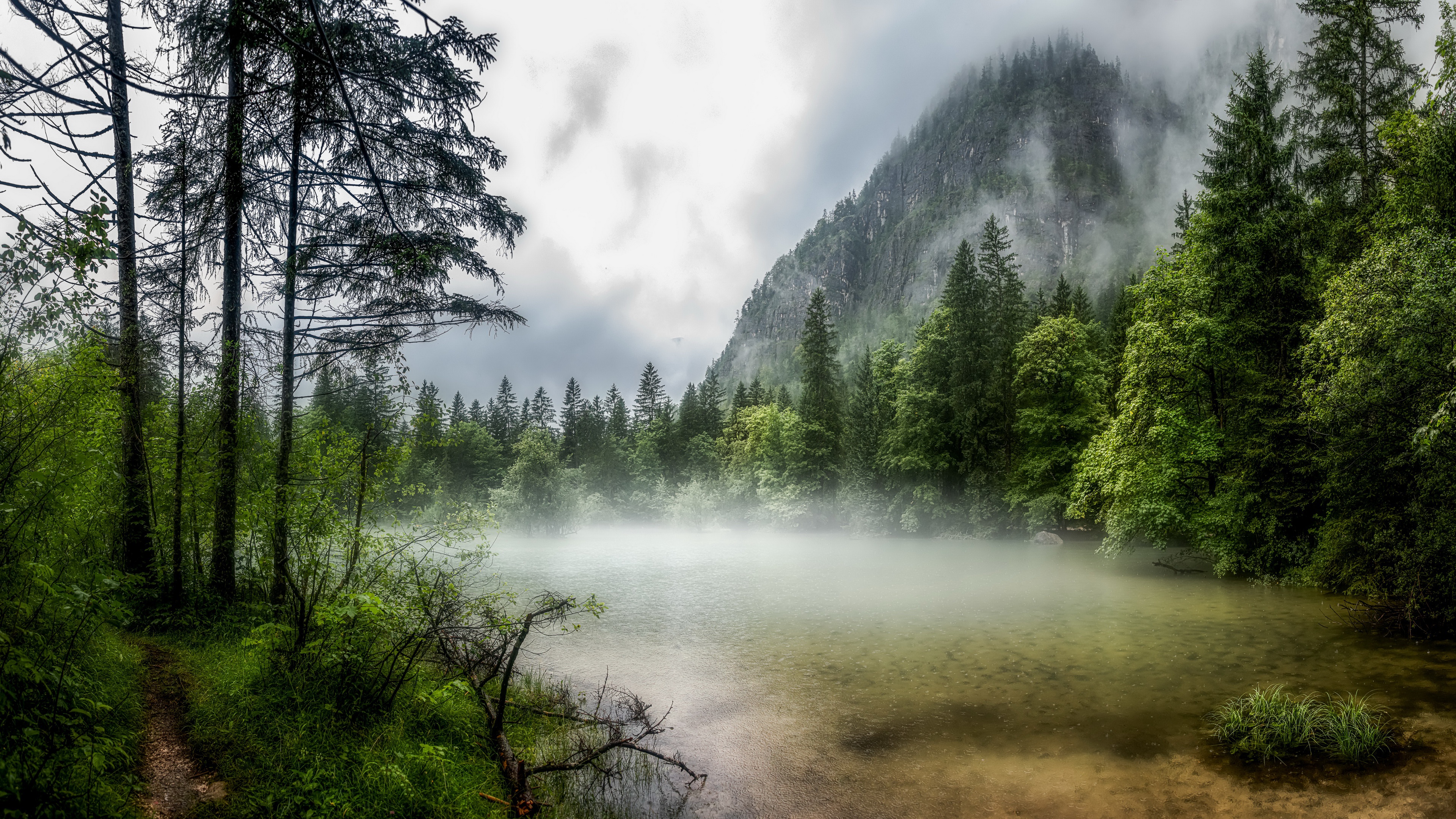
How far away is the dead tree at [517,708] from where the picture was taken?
18.8ft

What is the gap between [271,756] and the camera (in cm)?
457

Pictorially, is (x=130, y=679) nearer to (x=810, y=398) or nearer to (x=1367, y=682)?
(x=1367, y=682)

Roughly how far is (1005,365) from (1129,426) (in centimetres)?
1583

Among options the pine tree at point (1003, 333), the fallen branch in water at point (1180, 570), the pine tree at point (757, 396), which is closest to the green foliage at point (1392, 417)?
the fallen branch in water at point (1180, 570)

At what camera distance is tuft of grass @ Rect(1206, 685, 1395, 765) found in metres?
6.38

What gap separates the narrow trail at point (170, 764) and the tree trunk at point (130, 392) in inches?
140

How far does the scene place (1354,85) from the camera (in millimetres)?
16922

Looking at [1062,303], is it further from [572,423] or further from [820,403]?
[572,423]

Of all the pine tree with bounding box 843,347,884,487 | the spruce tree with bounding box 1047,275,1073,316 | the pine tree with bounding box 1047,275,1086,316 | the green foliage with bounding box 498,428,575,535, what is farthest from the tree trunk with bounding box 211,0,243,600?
the spruce tree with bounding box 1047,275,1073,316

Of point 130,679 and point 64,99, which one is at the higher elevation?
point 64,99

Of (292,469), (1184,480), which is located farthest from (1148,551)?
(292,469)

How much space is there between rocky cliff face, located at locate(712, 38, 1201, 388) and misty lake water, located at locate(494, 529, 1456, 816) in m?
94.7

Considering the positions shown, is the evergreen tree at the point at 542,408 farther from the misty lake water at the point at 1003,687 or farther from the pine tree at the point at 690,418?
the misty lake water at the point at 1003,687

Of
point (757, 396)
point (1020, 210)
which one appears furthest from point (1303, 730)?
point (1020, 210)
